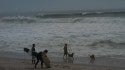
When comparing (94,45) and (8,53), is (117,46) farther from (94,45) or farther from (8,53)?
(8,53)

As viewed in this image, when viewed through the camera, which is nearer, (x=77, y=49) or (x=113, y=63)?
(x=113, y=63)

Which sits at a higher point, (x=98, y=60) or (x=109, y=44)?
(x=109, y=44)

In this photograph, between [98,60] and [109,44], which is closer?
[98,60]

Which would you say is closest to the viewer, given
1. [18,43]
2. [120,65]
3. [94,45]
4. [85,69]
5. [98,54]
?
[85,69]

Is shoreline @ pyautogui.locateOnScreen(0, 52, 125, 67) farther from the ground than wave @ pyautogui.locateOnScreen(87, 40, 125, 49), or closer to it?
closer to it

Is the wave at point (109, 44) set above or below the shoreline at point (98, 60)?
above

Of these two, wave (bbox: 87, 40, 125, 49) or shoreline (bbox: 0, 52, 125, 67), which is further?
wave (bbox: 87, 40, 125, 49)

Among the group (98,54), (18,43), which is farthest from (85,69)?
(18,43)

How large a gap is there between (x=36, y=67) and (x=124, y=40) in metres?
13.7

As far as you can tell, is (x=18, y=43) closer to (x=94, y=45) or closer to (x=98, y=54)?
(x=94, y=45)

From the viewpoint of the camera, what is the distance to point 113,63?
1969 cm

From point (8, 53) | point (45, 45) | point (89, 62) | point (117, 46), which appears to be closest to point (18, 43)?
point (45, 45)

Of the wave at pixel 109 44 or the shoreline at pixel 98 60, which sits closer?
the shoreline at pixel 98 60

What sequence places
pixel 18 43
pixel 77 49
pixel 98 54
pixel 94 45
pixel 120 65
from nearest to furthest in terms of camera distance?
pixel 120 65 < pixel 98 54 < pixel 77 49 < pixel 94 45 < pixel 18 43
